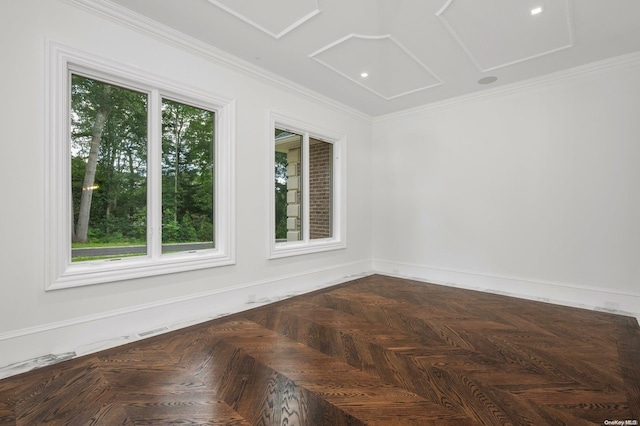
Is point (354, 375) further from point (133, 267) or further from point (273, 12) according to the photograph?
point (273, 12)

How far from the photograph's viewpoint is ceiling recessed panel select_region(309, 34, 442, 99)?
3223mm

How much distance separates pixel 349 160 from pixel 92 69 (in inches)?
139

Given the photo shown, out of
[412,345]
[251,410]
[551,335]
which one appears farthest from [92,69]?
[551,335]

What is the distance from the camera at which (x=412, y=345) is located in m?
2.57

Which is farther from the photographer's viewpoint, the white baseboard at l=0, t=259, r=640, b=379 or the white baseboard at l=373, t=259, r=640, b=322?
the white baseboard at l=373, t=259, r=640, b=322

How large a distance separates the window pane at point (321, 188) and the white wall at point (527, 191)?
3.48 ft

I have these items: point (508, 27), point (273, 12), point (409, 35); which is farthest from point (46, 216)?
point (508, 27)

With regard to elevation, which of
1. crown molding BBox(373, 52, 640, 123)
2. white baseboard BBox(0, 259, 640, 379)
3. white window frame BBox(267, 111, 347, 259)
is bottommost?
white baseboard BBox(0, 259, 640, 379)

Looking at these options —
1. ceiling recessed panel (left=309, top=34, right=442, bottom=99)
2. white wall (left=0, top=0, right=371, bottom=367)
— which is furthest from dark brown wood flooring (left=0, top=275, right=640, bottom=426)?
ceiling recessed panel (left=309, top=34, right=442, bottom=99)

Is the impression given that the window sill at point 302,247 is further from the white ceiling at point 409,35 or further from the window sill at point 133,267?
the white ceiling at point 409,35

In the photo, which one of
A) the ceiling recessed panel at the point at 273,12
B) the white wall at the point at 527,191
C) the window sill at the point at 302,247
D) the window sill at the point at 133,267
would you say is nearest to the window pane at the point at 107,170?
the window sill at the point at 133,267

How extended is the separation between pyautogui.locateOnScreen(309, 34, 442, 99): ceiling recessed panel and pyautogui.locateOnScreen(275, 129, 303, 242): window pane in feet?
3.87

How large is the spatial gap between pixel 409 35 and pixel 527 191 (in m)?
2.55

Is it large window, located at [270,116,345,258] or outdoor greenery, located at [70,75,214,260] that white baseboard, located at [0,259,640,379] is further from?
outdoor greenery, located at [70,75,214,260]
